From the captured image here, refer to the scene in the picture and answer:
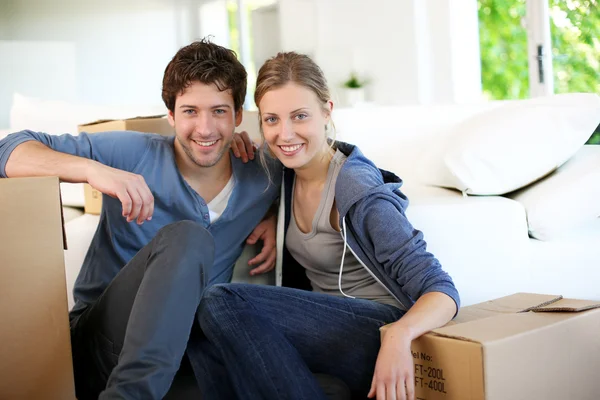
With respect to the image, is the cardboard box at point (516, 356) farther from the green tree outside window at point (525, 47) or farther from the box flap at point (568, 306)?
the green tree outside window at point (525, 47)

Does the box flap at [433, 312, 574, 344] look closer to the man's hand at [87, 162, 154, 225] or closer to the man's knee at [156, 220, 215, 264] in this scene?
the man's knee at [156, 220, 215, 264]

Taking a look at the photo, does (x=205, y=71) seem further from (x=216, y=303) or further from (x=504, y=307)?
(x=504, y=307)

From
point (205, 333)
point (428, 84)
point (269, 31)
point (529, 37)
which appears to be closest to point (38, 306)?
point (205, 333)

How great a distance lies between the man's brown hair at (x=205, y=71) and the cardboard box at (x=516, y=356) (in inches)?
27.4

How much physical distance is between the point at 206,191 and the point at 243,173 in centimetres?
10

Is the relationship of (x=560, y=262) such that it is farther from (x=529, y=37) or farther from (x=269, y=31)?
(x=269, y=31)

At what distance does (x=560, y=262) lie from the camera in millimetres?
1750

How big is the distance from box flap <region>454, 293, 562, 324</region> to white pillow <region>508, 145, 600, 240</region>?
11.7 inches

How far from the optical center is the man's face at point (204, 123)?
5.34 feet

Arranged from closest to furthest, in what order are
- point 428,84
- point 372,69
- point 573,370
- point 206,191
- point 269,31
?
point 573,370
point 206,191
point 428,84
point 372,69
point 269,31

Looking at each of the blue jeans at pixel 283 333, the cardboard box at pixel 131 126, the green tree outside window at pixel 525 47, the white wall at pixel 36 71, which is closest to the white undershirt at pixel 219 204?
the blue jeans at pixel 283 333

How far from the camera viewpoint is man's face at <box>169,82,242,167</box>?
1.63 m

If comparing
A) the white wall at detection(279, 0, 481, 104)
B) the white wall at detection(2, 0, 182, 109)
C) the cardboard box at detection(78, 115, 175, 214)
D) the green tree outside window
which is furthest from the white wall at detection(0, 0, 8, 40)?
the green tree outside window

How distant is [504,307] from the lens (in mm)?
1428
